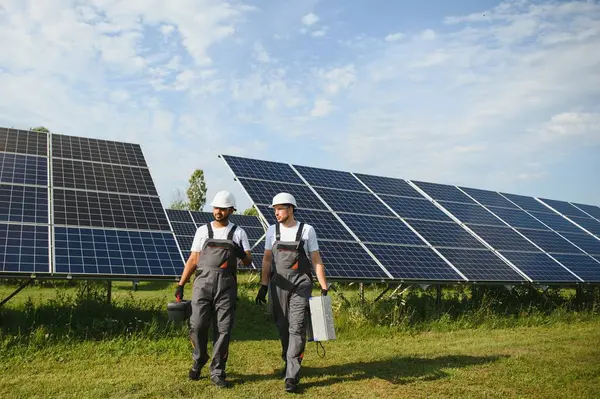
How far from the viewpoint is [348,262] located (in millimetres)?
11727

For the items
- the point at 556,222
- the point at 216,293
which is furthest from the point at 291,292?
the point at 556,222

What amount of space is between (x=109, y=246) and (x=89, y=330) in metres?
1.54

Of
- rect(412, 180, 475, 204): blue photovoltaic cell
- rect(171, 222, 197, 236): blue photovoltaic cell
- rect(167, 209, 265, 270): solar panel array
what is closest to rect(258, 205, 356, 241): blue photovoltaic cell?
rect(412, 180, 475, 204): blue photovoltaic cell

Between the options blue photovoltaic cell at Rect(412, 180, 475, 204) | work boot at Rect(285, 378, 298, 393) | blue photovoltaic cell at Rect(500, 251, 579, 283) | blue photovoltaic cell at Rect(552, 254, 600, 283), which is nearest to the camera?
work boot at Rect(285, 378, 298, 393)

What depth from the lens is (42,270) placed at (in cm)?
866

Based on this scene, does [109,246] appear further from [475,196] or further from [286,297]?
[475,196]

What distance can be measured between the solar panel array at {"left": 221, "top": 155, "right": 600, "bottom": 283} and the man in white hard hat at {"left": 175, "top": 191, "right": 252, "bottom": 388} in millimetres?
4338

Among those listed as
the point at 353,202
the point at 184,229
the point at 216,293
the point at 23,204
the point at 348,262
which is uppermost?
the point at 353,202

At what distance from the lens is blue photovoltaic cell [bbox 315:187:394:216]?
569 inches

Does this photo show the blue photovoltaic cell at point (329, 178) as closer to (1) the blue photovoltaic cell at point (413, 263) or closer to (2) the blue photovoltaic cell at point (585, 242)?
(1) the blue photovoltaic cell at point (413, 263)

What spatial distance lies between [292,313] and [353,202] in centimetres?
826

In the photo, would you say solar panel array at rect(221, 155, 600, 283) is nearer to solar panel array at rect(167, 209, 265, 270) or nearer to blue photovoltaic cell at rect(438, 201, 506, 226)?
blue photovoltaic cell at rect(438, 201, 506, 226)

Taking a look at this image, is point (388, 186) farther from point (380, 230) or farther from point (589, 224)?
point (589, 224)

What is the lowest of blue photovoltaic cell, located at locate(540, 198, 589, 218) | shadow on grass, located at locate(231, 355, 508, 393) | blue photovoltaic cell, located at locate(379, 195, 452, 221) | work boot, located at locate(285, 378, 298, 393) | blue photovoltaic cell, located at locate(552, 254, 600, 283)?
shadow on grass, located at locate(231, 355, 508, 393)
